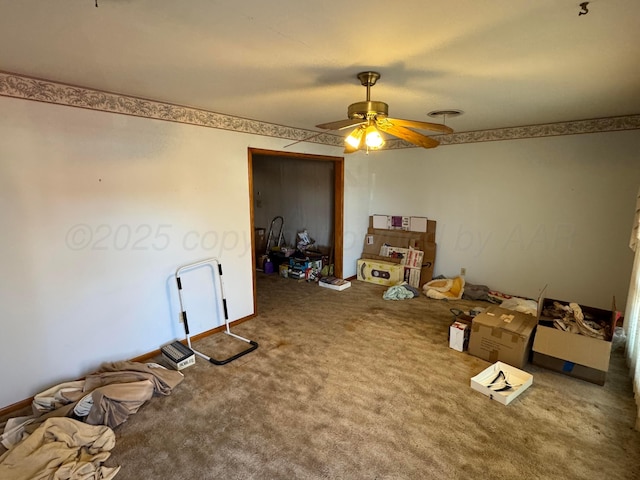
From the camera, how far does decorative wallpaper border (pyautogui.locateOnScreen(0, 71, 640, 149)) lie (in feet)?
7.22

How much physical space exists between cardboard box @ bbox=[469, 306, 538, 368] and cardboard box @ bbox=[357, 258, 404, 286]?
1.86m

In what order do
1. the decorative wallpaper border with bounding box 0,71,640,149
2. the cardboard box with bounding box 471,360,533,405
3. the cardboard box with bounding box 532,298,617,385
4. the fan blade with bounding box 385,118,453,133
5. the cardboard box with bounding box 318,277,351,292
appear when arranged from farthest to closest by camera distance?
the cardboard box with bounding box 318,277,351,292
the cardboard box with bounding box 532,298,617,385
the cardboard box with bounding box 471,360,533,405
the decorative wallpaper border with bounding box 0,71,640,149
the fan blade with bounding box 385,118,453,133

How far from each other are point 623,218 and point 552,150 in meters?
1.01

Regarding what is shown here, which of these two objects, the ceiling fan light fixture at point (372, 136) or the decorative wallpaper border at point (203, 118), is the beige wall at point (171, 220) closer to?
the decorative wallpaper border at point (203, 118)

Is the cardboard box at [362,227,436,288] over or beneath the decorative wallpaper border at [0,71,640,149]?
beneath

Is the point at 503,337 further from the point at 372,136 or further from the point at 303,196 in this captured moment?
the point at 303,196

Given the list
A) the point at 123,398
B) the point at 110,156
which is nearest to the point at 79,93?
the point at 110,156

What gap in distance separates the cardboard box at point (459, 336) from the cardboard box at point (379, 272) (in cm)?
185

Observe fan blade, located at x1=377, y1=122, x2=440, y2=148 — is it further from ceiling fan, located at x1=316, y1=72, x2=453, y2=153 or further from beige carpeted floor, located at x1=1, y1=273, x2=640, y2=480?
beige carpeted floor, located at x1=1, y1=273, x2=640, y2=480

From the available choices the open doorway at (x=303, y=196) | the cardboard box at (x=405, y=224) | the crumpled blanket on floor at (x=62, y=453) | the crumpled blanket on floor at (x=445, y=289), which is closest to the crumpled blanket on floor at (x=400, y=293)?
the crumpled blanket on floor at (x=445, y=289)

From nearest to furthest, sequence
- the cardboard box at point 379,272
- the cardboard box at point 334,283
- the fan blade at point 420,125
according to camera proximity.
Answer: the fan blade at point 420,125 < the cardboard box at point 334,283 < the cardboard box at point 379,272

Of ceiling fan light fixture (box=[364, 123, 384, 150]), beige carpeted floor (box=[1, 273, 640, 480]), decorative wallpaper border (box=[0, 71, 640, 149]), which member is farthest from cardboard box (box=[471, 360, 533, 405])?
decorative wallpaper border (box=[0, 71, 640, 149])

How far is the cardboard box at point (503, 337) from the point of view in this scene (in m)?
2.71

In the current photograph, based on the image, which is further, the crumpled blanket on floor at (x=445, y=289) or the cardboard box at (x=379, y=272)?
the cardboard box at (x=379, y=272)
